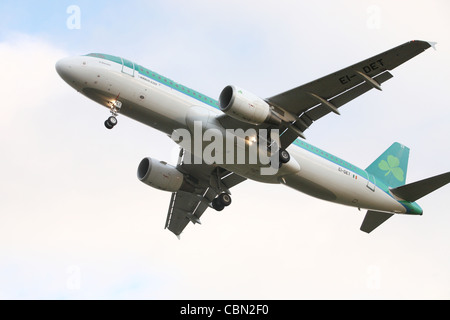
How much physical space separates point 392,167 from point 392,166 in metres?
0.09

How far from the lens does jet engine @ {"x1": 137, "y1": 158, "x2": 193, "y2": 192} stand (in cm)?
3881

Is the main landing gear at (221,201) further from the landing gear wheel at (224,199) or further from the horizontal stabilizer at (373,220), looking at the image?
the horizontal stabilizer at (373,220)

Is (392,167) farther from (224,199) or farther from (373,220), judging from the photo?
(224,199)

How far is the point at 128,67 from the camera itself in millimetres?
32969

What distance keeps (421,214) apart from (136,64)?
1854 cm

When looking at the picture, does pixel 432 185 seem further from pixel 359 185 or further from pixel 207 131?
pixel 207 131

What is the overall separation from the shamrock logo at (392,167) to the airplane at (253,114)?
3.26 meters

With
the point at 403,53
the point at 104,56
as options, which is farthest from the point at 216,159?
the point at 403,53

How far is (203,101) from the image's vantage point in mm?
34000

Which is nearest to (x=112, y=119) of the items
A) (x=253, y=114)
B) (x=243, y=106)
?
(x=243, y=106)

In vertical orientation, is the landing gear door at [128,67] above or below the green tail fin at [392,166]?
above

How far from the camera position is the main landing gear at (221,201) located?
39.0 meters


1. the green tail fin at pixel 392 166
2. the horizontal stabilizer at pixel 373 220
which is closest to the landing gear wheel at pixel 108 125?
the green tail fin at pixel 392 166

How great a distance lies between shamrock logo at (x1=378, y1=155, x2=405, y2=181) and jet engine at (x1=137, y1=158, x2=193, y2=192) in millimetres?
11801
